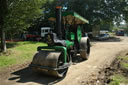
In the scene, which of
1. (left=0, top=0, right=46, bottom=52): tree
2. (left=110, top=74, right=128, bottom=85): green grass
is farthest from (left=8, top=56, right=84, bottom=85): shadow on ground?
(left=0, top=0, right=46, bottom=52): tree

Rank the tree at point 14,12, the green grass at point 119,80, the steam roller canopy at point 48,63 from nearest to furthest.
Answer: the green grass at point 119,80 < the steam roller canopy at point 48,63 < the tree at point 14,12

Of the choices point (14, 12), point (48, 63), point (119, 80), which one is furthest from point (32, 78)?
point (14, 12)

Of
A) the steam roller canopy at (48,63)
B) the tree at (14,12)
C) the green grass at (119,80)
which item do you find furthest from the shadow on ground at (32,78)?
the tree at (14,12)

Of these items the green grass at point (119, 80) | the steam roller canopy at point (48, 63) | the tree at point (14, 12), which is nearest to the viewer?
the green grass at point (119, 80)

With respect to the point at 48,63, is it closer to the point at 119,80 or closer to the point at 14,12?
the point at 119,80

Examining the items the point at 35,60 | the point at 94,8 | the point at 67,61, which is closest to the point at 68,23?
the point at 67,61

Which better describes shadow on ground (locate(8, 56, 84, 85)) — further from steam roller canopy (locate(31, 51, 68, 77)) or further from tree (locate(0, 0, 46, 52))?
tree (locate(0, 0, 46, 52))

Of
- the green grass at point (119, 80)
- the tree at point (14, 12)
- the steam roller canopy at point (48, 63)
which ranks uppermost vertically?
the tree at point (14, 12)

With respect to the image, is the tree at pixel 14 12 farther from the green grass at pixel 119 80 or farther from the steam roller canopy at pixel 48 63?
the green grass at pixel 119 80

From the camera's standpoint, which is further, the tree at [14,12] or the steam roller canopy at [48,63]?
the tree at [14,12]

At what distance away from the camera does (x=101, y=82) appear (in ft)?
12.6

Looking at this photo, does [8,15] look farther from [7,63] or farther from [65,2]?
[65,2]

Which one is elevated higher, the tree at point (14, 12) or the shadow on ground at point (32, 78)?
the tree at point (14, 12)

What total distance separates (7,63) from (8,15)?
111 inches
